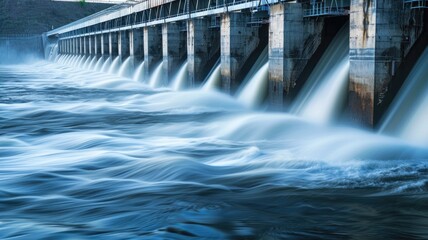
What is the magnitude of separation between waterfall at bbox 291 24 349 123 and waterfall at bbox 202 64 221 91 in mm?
7073

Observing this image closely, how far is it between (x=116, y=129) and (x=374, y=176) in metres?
7.79

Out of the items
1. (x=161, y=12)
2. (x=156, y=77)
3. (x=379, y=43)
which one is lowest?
(x=156, y=77)

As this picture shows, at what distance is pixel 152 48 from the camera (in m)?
32.7

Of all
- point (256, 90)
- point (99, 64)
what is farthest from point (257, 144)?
point (99, 64)

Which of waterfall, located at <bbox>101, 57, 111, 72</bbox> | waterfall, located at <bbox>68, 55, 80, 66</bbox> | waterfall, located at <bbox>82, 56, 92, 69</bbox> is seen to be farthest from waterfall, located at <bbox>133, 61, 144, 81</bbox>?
waterfall, located at <bbox>68, 55, 80, 66</bbox>

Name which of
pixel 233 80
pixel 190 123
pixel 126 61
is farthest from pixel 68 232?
pixel 126 61

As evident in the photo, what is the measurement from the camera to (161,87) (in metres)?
29.2

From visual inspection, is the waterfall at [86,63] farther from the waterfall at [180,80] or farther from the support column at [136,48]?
the waterfall at [180,80]

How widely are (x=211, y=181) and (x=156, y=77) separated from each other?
23.4 meters

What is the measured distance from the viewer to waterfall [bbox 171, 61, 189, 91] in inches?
1045

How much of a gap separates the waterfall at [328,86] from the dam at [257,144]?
4 centimetres

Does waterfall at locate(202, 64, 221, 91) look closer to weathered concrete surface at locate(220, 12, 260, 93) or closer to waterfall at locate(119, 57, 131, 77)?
weathered concrete surface at locate(220, 12, 260, 93)

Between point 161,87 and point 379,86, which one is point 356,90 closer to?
point 379,86

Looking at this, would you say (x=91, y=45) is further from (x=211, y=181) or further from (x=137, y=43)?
(x=211, y=181)
